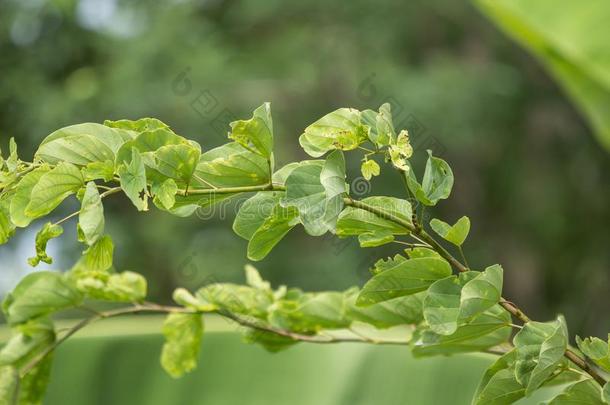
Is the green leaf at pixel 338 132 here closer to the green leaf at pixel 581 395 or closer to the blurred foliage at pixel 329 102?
the green leaf at pixel 581 395

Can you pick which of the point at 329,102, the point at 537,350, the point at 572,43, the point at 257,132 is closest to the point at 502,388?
the point at 537,350

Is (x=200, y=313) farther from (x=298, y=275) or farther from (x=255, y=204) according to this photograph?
(x=298, y=275)

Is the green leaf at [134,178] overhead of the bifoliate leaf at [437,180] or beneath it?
overhead

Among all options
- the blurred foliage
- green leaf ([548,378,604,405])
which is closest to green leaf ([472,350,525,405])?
green leaf ([548,378,604,405])

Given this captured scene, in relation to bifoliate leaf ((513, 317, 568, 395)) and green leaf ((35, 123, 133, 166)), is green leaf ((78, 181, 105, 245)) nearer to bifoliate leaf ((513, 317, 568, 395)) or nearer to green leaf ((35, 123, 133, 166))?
green leaf ((35, 123, 133, 166))

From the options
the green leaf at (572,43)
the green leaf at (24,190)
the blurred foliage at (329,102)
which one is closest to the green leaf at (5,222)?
the green leaf at (24,190)

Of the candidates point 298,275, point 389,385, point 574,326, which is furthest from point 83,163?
point 574,326

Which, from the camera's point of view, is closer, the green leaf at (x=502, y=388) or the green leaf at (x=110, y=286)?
the green leaf at (x=502, y=388)

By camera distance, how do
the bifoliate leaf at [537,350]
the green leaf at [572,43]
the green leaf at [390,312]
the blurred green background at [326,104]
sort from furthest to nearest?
the blurred green background at [326,104], the green leaf at [572,43], the green leaf at [390,312], the bifoliate leaf at [537,350]
